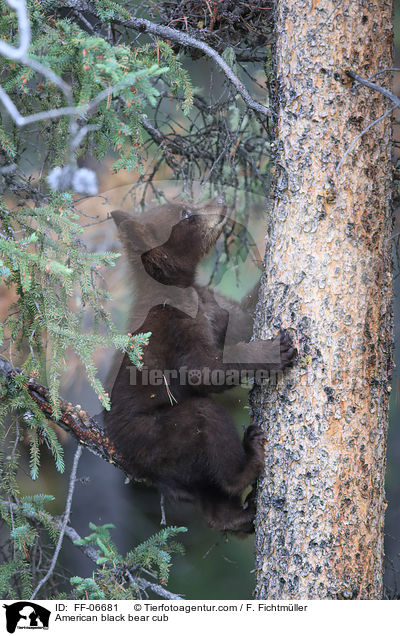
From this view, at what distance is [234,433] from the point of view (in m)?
3.00

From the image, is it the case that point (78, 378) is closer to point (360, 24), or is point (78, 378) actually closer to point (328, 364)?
Result: point (328, 364)

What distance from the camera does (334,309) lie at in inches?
101

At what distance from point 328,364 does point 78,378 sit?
5.92ft

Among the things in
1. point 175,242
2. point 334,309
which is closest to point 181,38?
point 175,242

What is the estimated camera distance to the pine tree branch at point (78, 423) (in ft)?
10.1

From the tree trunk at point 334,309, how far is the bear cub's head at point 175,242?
2.84 ft

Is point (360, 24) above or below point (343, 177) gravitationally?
above

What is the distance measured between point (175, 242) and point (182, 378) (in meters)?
0.87

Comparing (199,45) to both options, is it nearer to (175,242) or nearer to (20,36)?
(20,36)

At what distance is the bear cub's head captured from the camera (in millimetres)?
3314
